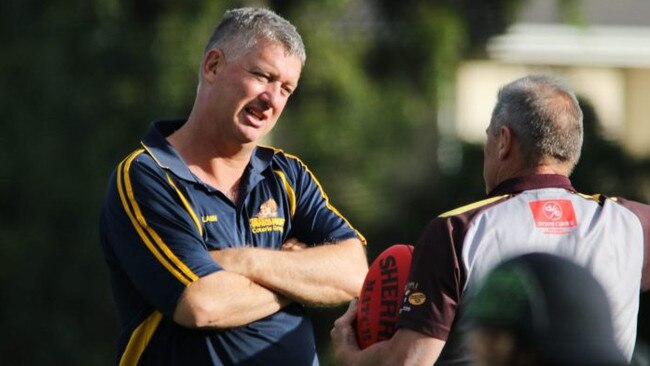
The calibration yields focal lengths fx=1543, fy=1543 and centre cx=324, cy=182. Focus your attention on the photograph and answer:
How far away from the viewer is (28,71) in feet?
34.9

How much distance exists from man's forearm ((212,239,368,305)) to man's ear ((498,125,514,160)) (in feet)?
1.96

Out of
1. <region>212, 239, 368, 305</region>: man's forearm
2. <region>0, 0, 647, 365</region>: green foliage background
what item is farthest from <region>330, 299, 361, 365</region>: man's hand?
<region>0, 0, 647, 365</region>: green foliage background

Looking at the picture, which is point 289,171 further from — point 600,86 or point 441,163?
point 600,86

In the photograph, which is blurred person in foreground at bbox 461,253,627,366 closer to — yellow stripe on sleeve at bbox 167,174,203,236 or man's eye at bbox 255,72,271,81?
yellow stripe on sleeve at bbox 167,174,203,236

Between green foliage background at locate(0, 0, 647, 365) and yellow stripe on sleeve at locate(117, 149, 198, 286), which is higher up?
yellow stripe on sleeve at locate(117, 149, 198, 286)

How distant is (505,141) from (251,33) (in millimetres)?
841

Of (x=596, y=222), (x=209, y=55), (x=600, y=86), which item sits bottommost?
(x=600, y=86)

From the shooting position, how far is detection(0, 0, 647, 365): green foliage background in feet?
34.4

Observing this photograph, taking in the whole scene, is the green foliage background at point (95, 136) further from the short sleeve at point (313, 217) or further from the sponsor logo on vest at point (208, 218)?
the sponsor logo on vest at point (208, 218)

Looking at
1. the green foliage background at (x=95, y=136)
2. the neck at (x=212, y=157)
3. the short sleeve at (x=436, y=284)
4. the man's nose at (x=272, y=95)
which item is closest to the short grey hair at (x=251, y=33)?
the man's nose at (x=272, y=95)

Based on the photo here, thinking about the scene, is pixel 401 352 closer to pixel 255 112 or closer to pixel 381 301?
pixel 381 301

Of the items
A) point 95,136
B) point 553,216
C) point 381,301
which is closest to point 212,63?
point 381,301

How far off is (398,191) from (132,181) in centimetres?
679

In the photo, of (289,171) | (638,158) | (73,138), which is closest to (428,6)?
(638,158)
